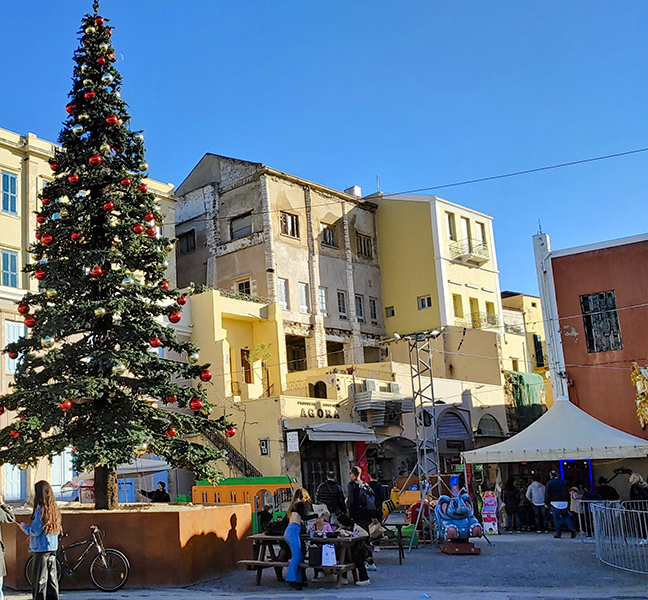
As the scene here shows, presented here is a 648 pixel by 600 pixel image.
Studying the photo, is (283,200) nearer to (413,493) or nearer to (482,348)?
(482,348)

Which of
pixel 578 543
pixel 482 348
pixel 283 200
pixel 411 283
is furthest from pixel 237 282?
pixel 578 543

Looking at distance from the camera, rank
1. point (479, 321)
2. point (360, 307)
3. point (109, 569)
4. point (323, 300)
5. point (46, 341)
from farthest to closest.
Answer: point (479, 321) < point (360, 307) < point (323, 300) < point (46, 341) < point (109, 569)

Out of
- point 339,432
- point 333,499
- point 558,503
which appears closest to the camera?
point 333,499

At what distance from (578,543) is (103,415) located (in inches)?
398

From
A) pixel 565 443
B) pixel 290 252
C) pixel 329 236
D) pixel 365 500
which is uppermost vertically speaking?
pixel 329 236

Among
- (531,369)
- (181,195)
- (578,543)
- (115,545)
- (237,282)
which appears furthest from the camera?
(531,369)

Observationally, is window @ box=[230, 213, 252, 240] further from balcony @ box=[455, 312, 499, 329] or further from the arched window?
the arched window

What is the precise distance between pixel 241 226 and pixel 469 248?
497 inches

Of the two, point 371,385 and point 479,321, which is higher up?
point 479,321

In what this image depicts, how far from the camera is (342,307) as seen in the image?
128 feet

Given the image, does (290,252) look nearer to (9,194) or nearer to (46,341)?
(9,194)

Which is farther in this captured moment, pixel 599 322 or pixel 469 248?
pixel 469 248

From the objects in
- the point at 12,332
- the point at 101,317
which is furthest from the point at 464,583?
the point at 12,332

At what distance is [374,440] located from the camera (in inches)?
1102
